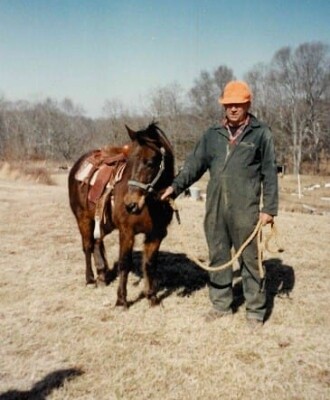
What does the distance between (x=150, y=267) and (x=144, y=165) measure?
1385 mm

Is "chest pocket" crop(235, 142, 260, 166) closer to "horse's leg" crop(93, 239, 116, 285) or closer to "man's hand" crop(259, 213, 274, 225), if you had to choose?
"man's hand" crop(259, 213, 274, 225)

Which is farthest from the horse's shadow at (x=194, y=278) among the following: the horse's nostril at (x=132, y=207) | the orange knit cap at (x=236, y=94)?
the orange knit cap at (x=236, y=94)

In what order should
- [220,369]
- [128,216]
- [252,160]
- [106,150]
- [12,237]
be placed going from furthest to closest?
[12,237] → [106,150] → [128,216] → [252,160] → [220,369]

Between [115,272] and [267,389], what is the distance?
3367 millimetres

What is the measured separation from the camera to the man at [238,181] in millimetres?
4266

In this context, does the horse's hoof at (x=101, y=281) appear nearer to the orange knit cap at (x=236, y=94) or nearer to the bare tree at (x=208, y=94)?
the orange knit cap at (x=236, y=94)

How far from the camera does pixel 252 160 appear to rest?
429 cm

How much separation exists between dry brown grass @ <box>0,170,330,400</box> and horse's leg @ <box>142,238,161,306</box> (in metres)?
0.13

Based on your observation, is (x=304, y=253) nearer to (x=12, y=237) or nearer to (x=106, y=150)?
(x=106, y=150)

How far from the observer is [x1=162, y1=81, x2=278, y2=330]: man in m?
4.27

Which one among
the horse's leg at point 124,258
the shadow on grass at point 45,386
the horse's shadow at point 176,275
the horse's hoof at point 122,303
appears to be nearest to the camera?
the shadow on grass at point 45,386

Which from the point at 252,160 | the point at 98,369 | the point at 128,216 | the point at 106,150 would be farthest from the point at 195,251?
the point at 98,369

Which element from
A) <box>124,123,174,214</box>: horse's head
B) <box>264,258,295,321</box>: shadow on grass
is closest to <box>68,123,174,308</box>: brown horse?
<box>124,123,174,214</box>: horse's head

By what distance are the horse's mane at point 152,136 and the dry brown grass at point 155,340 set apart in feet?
5.97
